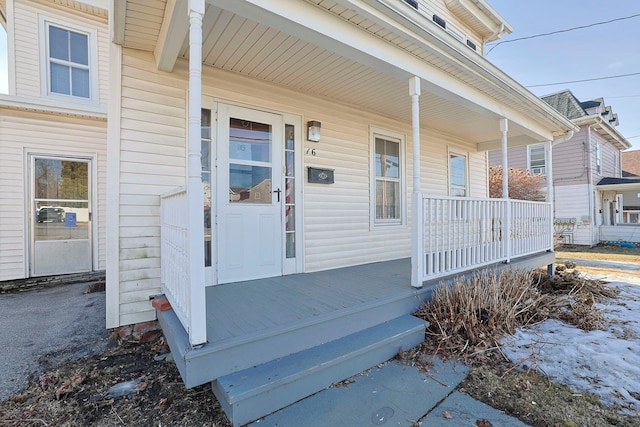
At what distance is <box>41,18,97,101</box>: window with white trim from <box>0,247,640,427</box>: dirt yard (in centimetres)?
564

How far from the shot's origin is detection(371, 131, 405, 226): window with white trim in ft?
16.4

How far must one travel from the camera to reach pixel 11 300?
4.36 m

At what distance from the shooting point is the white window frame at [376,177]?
490 centimetres

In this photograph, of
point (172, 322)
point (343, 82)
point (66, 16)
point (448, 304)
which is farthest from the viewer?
point (66, 16)

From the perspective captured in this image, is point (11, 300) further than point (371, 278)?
Yes

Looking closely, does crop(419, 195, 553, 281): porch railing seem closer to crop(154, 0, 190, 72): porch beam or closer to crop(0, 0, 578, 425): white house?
crop(0, 0, 578, 425): white house

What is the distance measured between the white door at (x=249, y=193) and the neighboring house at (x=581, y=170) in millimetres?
11043

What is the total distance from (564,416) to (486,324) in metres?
1.17

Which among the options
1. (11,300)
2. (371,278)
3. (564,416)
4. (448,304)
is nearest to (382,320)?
(448,304)

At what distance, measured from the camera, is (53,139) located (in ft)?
17.8

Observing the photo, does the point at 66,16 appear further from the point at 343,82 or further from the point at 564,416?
the point at 564,416

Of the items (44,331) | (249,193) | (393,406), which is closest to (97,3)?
(249,193)

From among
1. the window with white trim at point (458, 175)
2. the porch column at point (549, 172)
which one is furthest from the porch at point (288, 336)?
the porch column at point (549, 172)

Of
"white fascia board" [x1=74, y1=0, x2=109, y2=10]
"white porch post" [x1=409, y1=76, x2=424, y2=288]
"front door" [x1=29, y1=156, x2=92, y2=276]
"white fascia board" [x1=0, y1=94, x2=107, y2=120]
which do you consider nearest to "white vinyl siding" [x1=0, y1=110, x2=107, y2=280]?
"front door" [x1=29, y1=156, x2=92, y2=276]
